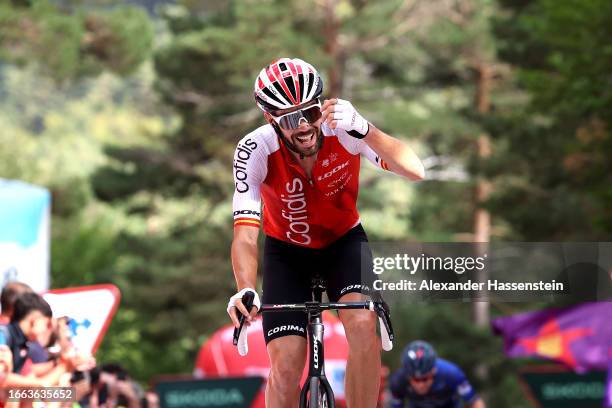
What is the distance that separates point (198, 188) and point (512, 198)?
44.3 ft

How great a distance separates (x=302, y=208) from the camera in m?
9.02

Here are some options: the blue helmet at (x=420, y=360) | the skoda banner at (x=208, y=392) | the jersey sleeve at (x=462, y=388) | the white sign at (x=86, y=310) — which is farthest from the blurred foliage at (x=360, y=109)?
the white sign at (x=86, y=310)

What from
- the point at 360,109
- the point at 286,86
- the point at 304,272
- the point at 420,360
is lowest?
the point at 304,272

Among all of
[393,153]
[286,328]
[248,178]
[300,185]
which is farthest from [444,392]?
[393,153]

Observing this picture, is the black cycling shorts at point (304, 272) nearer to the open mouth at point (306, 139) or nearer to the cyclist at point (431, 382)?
the open mouth at point (306, 139)

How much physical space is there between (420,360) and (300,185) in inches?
233

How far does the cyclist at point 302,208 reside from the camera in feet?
27.8

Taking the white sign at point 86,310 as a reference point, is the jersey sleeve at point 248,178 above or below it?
above

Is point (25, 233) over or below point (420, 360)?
over

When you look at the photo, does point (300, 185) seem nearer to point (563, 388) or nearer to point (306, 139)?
point (306, 139)

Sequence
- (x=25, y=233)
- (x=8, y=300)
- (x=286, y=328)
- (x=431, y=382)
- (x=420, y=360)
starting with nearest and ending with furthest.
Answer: (x=286, y=328) < (x=8, y=300) < (x=420, y=360) < (x=431, y=382) < (x=25, y=233)

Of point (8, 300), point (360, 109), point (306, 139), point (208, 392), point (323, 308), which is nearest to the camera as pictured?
point (323, 308)

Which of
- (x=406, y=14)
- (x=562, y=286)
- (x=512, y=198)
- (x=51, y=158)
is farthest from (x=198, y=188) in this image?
(x=51, y=158)

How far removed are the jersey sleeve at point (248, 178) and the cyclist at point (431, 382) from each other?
5.95 m
